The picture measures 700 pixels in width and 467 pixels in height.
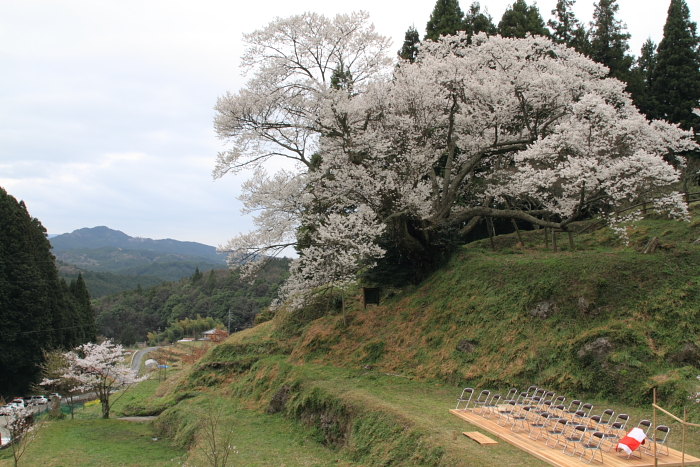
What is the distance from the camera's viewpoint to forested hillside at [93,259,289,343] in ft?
236

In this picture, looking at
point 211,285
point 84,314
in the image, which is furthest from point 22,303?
point 211,285

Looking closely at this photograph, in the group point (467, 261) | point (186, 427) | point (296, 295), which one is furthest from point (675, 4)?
point (186, 427)

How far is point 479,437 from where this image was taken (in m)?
7.42

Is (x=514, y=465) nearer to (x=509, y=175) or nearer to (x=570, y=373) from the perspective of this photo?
Answer: (x=570, y=373)

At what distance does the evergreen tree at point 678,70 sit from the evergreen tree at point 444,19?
10442 millimetres

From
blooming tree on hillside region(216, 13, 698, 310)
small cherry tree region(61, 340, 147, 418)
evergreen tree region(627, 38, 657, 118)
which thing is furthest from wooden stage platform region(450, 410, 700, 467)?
evergreen tree region(627, 38, 657, 118)

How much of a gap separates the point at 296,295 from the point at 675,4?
79.6 ft

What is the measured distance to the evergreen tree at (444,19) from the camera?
83.6ft

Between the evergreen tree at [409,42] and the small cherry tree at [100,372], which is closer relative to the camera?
the small cherry tree at [100,372]

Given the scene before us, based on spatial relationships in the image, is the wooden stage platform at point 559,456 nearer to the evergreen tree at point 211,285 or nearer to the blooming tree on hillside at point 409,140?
the blooming tree on hillside at point 409,140

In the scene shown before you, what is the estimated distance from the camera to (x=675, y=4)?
76.9 ft

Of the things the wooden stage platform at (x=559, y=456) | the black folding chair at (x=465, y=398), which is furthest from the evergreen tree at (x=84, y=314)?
the wooden stage platform at (x=559, y=456)

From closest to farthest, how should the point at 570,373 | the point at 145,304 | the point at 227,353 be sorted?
the point at 570,373
the point at 227,353
the point at 145,304

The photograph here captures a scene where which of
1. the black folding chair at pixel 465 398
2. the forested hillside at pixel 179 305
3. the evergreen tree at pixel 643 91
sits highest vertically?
the evergreen tree at pixel 643 91
